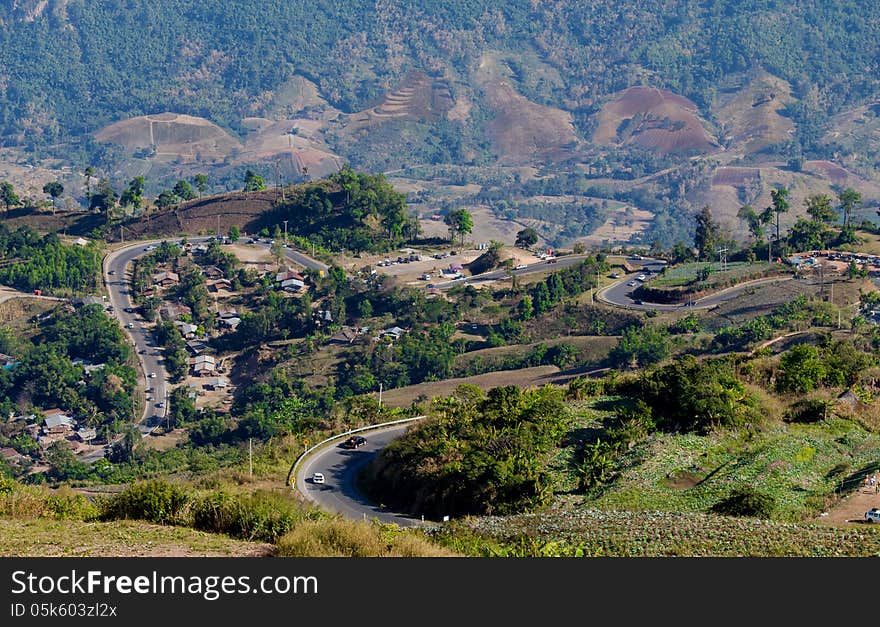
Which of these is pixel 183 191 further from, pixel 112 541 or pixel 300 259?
pixel 112 541

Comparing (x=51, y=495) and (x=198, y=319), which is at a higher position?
(x=51, y=495)

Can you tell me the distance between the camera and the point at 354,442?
40.3 metres

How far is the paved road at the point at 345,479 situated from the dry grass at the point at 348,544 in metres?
9.29

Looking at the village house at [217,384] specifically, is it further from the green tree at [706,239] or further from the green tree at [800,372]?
the green tree at [800,372]

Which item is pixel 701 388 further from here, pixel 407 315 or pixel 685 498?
pixel 407 315

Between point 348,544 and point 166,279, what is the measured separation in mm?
90681

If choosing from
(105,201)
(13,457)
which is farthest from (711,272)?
(105,201)

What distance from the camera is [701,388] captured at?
33.6 m

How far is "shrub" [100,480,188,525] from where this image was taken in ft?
71.4

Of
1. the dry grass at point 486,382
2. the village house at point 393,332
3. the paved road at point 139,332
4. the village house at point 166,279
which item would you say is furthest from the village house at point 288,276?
the dry grass at point 486,382

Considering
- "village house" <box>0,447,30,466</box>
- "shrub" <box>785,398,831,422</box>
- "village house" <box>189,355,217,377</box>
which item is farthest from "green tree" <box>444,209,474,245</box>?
"shrub" <box>785,398,831,422</box>

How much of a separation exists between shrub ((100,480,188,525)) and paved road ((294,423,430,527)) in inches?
279

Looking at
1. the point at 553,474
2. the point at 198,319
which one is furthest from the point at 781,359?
the point at 198,319

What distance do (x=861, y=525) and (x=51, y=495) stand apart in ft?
56.0
